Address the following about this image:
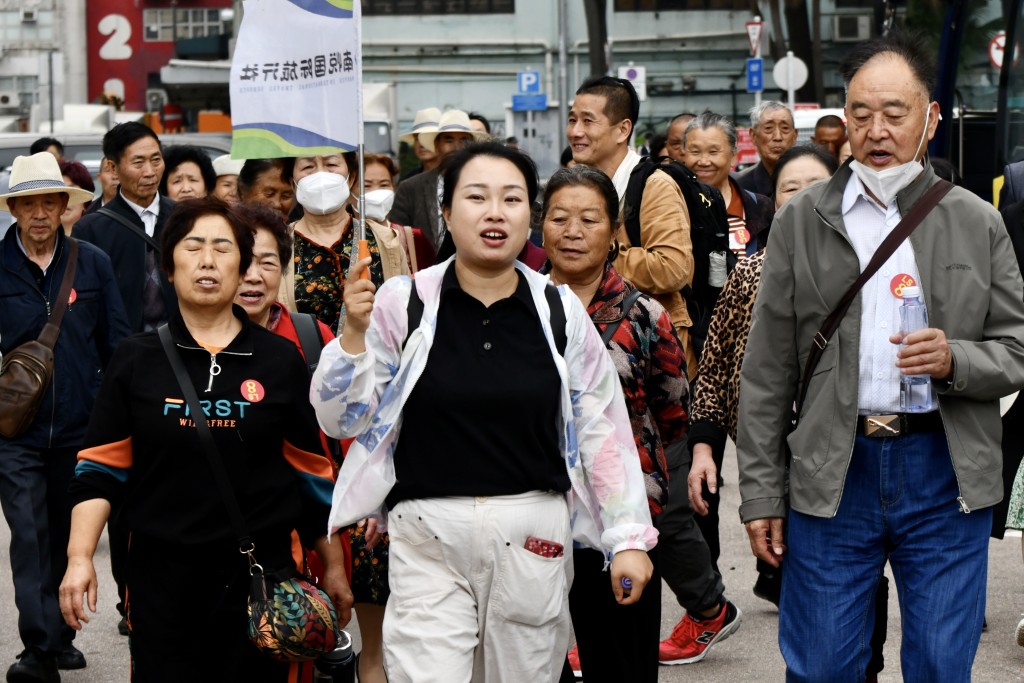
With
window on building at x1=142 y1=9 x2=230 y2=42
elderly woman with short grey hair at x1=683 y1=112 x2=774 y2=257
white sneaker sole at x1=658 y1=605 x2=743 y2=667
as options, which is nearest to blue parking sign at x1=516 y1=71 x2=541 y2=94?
elderly woman with short grey hair at x1=683 y1=112 x2=774 y2=257

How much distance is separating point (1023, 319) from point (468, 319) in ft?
4.65

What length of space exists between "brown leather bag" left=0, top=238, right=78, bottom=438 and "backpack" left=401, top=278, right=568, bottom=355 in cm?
Answer: 290

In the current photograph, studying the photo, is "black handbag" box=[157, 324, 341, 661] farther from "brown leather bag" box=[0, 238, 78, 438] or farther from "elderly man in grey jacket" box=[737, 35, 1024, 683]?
"brown leather bag" box=[0, 238, 78, 438]

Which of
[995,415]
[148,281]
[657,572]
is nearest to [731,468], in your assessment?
[148,281]

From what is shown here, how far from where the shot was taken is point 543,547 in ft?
13.9

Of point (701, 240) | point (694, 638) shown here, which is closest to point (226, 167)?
point (701, 240)

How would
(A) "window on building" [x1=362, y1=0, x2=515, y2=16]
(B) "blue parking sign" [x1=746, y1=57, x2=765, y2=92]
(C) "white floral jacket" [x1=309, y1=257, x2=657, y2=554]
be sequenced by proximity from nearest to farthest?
(C) "white floral jacket" [x1=309, y1=257, x2=657, y2=554] < (B) "blue parking sign" [x1=746, y1=57, x2=765, y2=92] < (A) "window on building" [x1=362, y1=0, x2=515, y2=16]

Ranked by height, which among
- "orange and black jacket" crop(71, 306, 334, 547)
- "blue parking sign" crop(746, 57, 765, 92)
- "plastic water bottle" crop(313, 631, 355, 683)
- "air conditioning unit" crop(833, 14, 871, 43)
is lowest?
"plastic water bottle" crop(313, 631, 355, 683)

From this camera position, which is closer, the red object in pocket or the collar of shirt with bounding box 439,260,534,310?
the red object in pocket

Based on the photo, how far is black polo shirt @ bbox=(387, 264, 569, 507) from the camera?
13.7 feet

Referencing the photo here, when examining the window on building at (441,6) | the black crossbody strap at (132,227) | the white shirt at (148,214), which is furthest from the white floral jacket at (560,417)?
the window on building at (441,6)

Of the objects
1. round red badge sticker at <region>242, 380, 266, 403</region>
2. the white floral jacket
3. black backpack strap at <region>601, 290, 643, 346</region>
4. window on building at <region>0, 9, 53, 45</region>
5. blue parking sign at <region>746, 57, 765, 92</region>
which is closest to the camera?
the white floral jacket

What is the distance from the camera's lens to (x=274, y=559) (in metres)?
4.55

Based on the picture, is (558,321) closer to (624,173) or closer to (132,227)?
(624,173)
